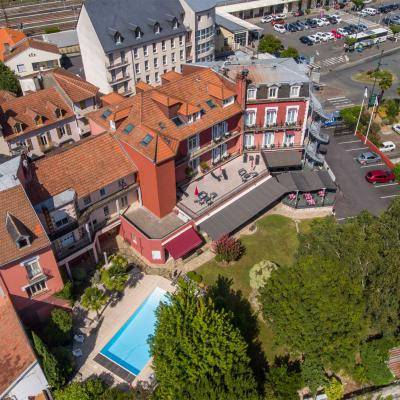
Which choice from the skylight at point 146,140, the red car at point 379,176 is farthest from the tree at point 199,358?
the red car at point 379,176

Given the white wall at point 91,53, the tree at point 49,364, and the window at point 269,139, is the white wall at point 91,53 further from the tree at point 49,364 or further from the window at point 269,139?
the tree at point 49,364

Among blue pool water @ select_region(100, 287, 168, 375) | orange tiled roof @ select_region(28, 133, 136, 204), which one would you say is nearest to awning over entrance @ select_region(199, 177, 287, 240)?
blue pool water @ select_region(100, 287, 168, 375)

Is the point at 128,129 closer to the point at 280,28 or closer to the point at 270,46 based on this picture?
the point at 270,46

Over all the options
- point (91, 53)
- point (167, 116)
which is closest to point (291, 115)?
point (167, 116)

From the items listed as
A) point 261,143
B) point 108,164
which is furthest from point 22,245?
point 261,143

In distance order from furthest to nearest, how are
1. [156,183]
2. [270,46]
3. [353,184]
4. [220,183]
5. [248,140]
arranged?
[270,46] < [353,184] < [248,140] < [220,183] < [156,183]

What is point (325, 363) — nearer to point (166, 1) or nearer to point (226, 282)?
point (226, 282)

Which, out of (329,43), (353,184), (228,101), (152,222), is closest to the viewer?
(152,222)
